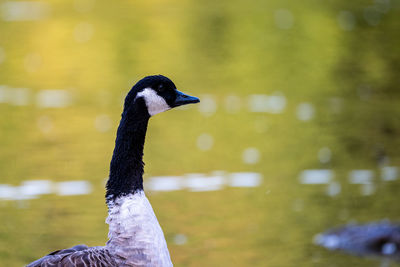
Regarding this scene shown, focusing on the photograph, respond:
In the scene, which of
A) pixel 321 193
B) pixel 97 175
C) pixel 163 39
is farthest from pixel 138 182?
pixel 163 39

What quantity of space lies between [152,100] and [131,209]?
742 mm

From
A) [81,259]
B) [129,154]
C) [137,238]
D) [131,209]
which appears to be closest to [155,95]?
[129,154]

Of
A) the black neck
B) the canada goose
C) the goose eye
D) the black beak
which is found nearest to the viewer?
the canada goose

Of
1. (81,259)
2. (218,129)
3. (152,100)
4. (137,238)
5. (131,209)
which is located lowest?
(81,259)

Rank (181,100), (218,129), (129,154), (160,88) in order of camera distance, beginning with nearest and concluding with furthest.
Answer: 1. (129,154)
2. (160,88)
3. (181,100)
4. (218,129)

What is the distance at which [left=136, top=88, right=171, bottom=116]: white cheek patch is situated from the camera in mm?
5629

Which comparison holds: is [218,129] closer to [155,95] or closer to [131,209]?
[155,95]

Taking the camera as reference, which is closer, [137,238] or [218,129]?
[137,238]

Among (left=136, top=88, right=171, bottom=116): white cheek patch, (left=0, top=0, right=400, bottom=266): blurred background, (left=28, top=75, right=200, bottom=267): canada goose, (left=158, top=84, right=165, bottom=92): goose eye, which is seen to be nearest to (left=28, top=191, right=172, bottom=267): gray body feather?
(left=28, top=75, right=200, bottom=267): canada goose

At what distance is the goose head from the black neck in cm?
3

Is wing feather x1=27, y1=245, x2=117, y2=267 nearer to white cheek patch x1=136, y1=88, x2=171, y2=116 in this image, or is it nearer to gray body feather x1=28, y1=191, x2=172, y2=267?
gray body feather x1=28, y1=191, x2=172, y2=267

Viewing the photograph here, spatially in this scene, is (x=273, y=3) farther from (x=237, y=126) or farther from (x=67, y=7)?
(x=237, y=126)

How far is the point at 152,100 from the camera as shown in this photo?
5652mm

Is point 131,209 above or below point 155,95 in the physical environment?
below
